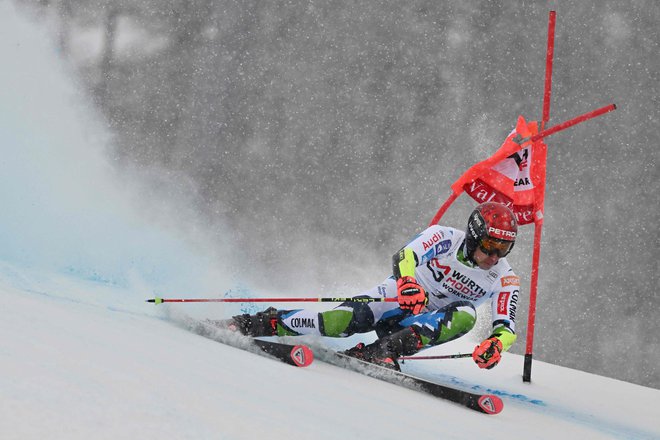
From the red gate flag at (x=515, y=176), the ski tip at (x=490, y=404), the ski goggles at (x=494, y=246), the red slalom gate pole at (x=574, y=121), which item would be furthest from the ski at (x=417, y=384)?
the red slalom gate pole at (x=574, y=121)

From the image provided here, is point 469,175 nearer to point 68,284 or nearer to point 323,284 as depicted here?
point 68,284

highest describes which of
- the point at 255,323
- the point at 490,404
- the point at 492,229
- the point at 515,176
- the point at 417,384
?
the point at 515,176

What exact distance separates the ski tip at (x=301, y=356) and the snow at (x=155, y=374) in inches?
4.6

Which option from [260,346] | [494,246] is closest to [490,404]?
[494,246]

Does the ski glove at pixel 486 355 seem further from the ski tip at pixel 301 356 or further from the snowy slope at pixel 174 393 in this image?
the ski tip at pixel 301 356

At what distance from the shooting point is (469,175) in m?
7.09

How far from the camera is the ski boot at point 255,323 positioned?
18.1ft

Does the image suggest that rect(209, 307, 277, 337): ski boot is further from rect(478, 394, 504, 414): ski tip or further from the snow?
rect(478, 394, 504, 414): ski tip

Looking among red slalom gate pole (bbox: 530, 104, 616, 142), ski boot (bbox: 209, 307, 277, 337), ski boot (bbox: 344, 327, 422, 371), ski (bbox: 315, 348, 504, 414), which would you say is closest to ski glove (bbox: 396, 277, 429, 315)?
ski boot (bbox: 344, 327, 422, 371)

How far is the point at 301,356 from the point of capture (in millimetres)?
4590

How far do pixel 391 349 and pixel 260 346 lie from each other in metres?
1.08

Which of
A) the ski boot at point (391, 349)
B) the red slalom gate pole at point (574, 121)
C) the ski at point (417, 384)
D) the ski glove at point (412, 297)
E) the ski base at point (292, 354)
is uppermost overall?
the red slalom gate pole at point (574, 121)

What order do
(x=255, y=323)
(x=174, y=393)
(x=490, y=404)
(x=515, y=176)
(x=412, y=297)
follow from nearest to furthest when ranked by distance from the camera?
(x=174, y=393) → (x=490, y=404) → (x=412, y=297) → (x=255, y=323) → (x=515, y=176)

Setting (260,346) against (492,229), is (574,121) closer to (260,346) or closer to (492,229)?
(492,229)
